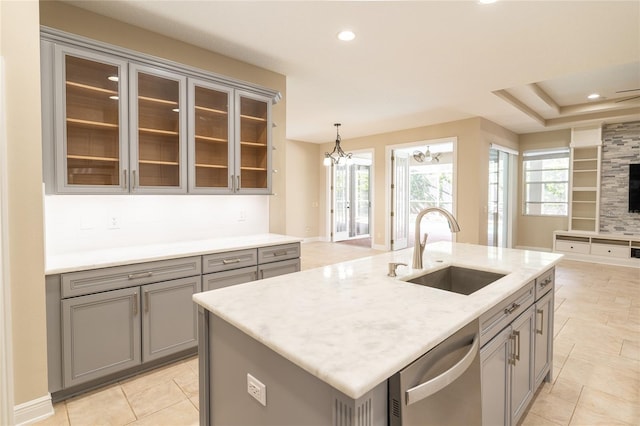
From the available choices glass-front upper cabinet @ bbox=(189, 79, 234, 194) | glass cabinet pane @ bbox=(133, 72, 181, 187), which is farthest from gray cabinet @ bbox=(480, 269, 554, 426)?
glass cabinet pane @ bbox=(133, 72, 181, 187)

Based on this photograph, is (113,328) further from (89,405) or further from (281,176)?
(281,176)

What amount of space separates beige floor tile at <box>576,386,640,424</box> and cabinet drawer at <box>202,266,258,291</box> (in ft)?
8.18

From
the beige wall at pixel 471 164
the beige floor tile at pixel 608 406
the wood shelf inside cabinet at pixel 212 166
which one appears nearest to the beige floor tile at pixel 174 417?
the wood shelf inside cabinet at pixel 212 166

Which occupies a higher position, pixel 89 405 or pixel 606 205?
pixel 606 205

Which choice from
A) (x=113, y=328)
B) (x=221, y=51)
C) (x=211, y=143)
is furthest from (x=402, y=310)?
(x=221, y=51)

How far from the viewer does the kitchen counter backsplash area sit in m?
2.53

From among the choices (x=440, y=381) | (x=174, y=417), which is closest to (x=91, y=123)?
(x=174, y=417)

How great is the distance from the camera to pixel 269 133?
3.38 meters

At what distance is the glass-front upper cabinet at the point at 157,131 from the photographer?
257cm

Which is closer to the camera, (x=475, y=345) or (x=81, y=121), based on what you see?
(x=475, y=345)

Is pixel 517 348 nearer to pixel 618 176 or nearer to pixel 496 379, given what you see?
pixel 496 379

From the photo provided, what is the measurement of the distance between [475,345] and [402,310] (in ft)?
0.94

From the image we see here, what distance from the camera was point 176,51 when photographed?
3.02 m

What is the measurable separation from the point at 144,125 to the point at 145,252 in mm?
1000
